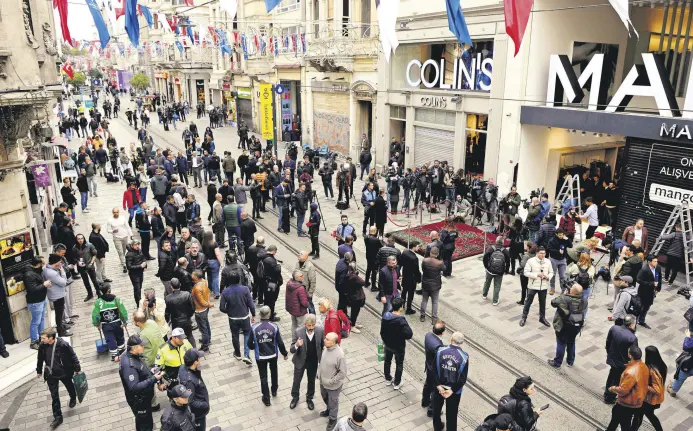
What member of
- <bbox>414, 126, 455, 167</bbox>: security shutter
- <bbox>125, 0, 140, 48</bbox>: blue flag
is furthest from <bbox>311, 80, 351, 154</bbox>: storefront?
<bbox>125, 0, 140, 48</bbox>: blue flag

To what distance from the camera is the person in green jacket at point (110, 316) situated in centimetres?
839

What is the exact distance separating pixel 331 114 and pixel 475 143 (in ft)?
37.1

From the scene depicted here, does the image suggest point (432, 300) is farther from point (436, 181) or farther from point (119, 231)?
point (436, 181)

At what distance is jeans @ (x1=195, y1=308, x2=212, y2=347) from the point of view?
9.16 m

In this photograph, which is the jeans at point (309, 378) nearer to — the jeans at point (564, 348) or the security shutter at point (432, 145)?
the jeans at point (564, 348)

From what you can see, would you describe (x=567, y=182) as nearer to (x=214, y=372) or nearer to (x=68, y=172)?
(x=214, y=372)

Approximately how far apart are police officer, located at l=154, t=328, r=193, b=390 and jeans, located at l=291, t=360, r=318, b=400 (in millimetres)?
1652

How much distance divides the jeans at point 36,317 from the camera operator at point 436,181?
12.7 meters

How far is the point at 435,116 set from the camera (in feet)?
70.4

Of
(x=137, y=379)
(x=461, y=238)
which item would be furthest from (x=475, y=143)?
(x=137, y=379)

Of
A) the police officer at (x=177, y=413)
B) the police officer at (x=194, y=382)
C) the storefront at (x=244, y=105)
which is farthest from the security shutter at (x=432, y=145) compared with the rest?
the storefront at (x=244, y=105)

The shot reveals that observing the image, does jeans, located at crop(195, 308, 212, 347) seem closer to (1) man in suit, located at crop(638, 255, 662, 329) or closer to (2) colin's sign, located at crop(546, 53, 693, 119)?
(1) man in suit, located at crop(638, 255, 662, 329)

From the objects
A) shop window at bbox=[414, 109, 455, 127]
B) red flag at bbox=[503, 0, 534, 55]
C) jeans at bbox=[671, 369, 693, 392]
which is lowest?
jeans at bbox=[671, 369, 693, 392]

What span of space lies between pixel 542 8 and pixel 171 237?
1391cm
